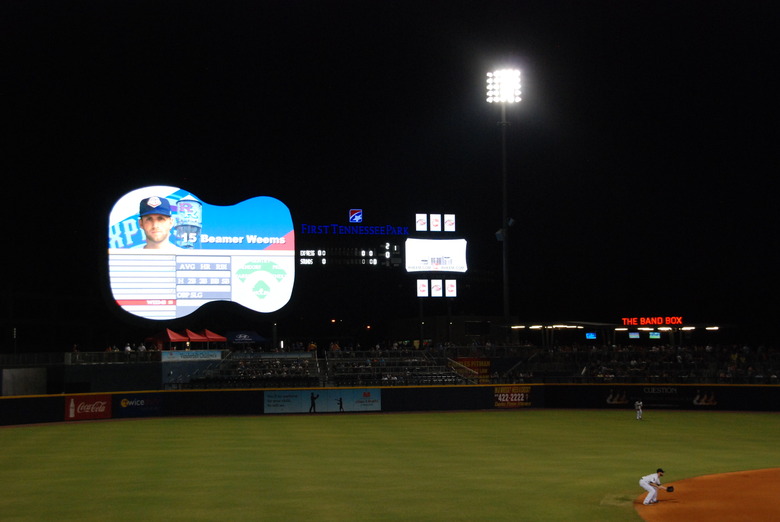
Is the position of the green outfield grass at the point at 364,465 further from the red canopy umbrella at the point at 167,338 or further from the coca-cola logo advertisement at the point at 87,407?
the red canopy umbrella at the point at 167,338

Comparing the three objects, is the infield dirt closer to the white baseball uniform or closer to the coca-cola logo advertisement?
the white baseball uniform

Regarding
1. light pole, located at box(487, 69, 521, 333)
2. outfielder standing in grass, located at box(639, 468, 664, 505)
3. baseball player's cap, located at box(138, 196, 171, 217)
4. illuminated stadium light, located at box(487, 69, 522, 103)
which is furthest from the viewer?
baseball player's cap, located at box(138, 196, 171, 217)

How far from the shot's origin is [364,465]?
1669cm

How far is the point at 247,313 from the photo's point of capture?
37.8 m

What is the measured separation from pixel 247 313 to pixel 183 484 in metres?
23.8

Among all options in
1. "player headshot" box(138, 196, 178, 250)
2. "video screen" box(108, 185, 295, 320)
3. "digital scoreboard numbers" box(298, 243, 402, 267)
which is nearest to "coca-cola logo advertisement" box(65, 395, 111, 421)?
"video screen" box(108, 185, 295, 320)

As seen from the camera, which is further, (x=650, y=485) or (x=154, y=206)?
(x=154, y=206)

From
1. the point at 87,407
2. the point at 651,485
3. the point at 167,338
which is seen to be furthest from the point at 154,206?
the point at 651,485

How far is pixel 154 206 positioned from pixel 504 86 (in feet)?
57.6

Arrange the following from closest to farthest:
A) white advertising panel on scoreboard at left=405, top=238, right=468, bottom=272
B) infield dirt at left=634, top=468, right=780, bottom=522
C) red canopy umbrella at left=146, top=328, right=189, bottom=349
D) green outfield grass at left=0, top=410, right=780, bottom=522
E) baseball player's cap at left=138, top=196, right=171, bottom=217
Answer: infield dirt at left=634, top=468, right=780, bottom=522, green outfield grass at left=0, top=410, right=780, bottom=522, red canopy umbrella at left=146, top=328, right=189, bottom=349, baseball player's cap at left=138, top=196, right=171, bottom=217, white advertising panel on scoreboard at left=405, top=238, right=468, bottom=272

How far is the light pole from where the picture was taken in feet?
110

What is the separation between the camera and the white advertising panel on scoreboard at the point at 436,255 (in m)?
44.2

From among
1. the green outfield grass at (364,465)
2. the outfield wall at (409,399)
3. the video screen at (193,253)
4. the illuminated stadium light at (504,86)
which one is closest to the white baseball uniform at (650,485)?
the green outfield grass at (364,465)

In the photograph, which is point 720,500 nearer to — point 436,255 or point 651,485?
point 651,485
